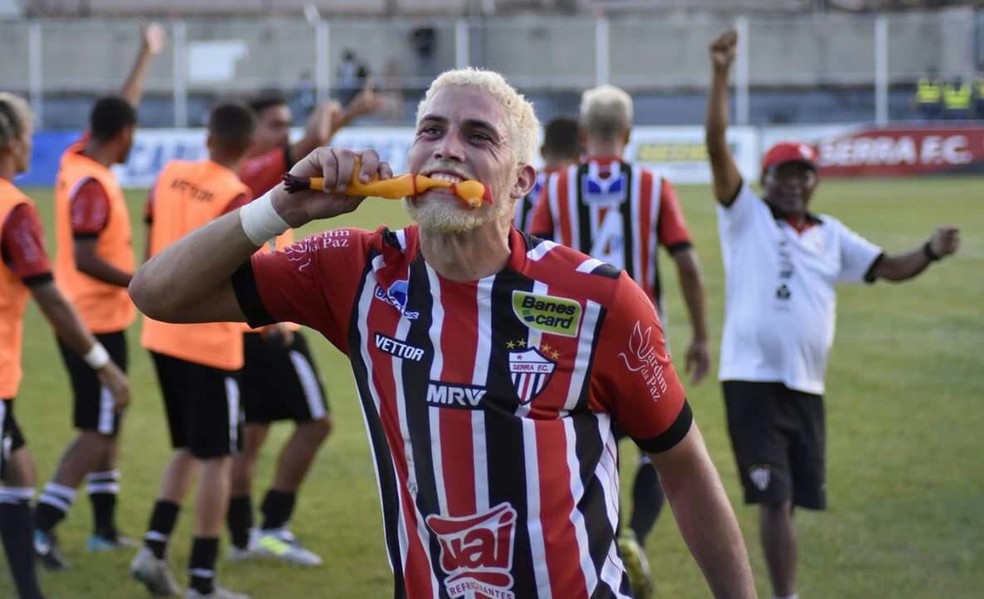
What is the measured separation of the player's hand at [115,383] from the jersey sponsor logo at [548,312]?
3.83 m

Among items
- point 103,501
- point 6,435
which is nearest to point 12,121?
point 6,435

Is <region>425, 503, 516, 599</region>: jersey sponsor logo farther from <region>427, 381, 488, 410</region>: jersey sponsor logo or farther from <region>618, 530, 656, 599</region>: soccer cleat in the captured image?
<region>618, 530, 656, 599</region>: soccer cleat

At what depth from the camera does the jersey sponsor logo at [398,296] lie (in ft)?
12.3

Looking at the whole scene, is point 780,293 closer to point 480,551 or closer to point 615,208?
point 615,208

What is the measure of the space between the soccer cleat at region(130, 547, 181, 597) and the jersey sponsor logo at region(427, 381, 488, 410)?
4.26 m

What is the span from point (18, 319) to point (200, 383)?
96 cm

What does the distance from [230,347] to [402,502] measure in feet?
12.6

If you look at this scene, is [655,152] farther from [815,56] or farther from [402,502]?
[402,502]

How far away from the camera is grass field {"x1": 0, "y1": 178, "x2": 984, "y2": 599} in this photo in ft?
25.7

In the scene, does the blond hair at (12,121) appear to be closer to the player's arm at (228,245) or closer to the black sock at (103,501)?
the black sock at (103,501)

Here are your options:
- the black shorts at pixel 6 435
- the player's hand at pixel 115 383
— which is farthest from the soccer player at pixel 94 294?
the black shorts at pixel 6 435

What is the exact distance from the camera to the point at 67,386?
519 inches

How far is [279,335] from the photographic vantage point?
812 centimetres

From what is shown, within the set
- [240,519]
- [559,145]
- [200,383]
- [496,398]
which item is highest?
[559,145]
